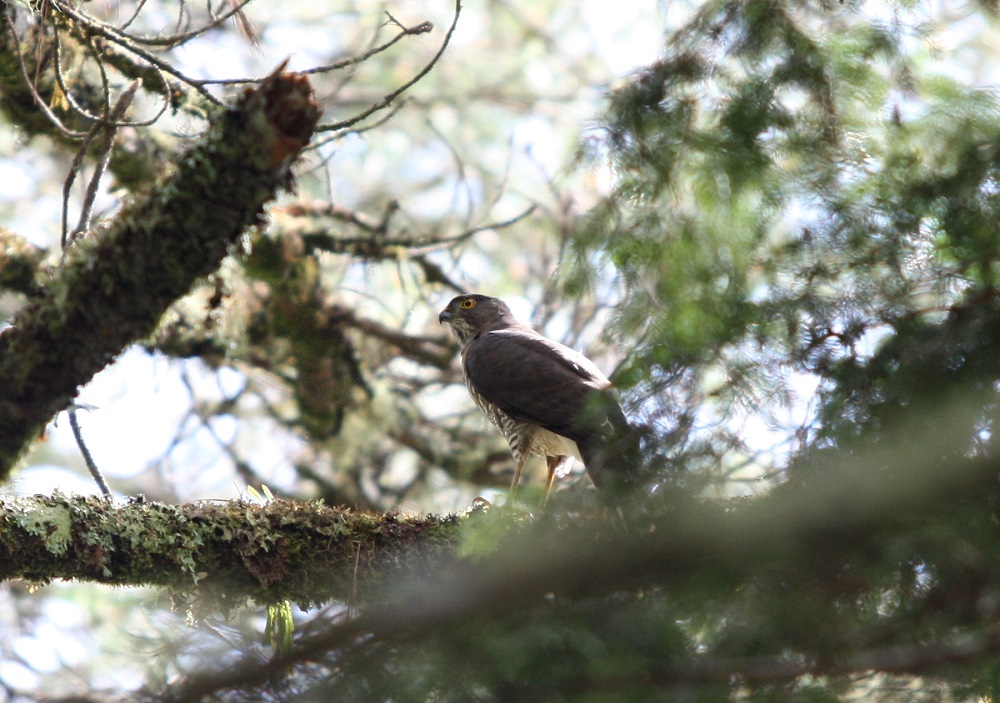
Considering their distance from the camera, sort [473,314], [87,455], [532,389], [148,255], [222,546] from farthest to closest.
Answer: [473,314]
[532,389]
[87,455]
[222,546]
[148,255]

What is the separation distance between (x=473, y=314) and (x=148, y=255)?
3.60 m

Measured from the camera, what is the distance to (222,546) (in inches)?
147

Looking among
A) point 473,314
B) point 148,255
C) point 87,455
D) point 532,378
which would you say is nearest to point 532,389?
point 532,378

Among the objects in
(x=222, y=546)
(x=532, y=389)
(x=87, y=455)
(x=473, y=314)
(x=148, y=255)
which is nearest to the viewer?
(x=148, y=255)

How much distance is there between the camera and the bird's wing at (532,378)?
5.23m

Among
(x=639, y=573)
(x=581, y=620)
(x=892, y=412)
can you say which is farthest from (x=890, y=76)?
(x=581, y=620)

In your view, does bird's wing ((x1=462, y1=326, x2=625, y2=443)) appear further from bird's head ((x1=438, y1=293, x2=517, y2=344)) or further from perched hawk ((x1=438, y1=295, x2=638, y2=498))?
bird's head ((x1=438, y1=293, x2=517, y2=344))

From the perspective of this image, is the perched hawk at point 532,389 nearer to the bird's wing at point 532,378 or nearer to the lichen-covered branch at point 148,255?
the bird's wing at point 532,378

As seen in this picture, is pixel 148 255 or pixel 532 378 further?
pixel 532 378

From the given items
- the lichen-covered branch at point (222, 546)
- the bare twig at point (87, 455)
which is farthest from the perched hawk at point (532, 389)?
the bare twig at point (87, 455)

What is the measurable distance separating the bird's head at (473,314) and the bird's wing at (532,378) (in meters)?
0.47

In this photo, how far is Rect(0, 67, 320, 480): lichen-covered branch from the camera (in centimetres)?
295

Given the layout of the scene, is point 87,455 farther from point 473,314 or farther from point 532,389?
point 473,314

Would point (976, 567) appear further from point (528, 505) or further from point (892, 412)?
point (528, 505)
